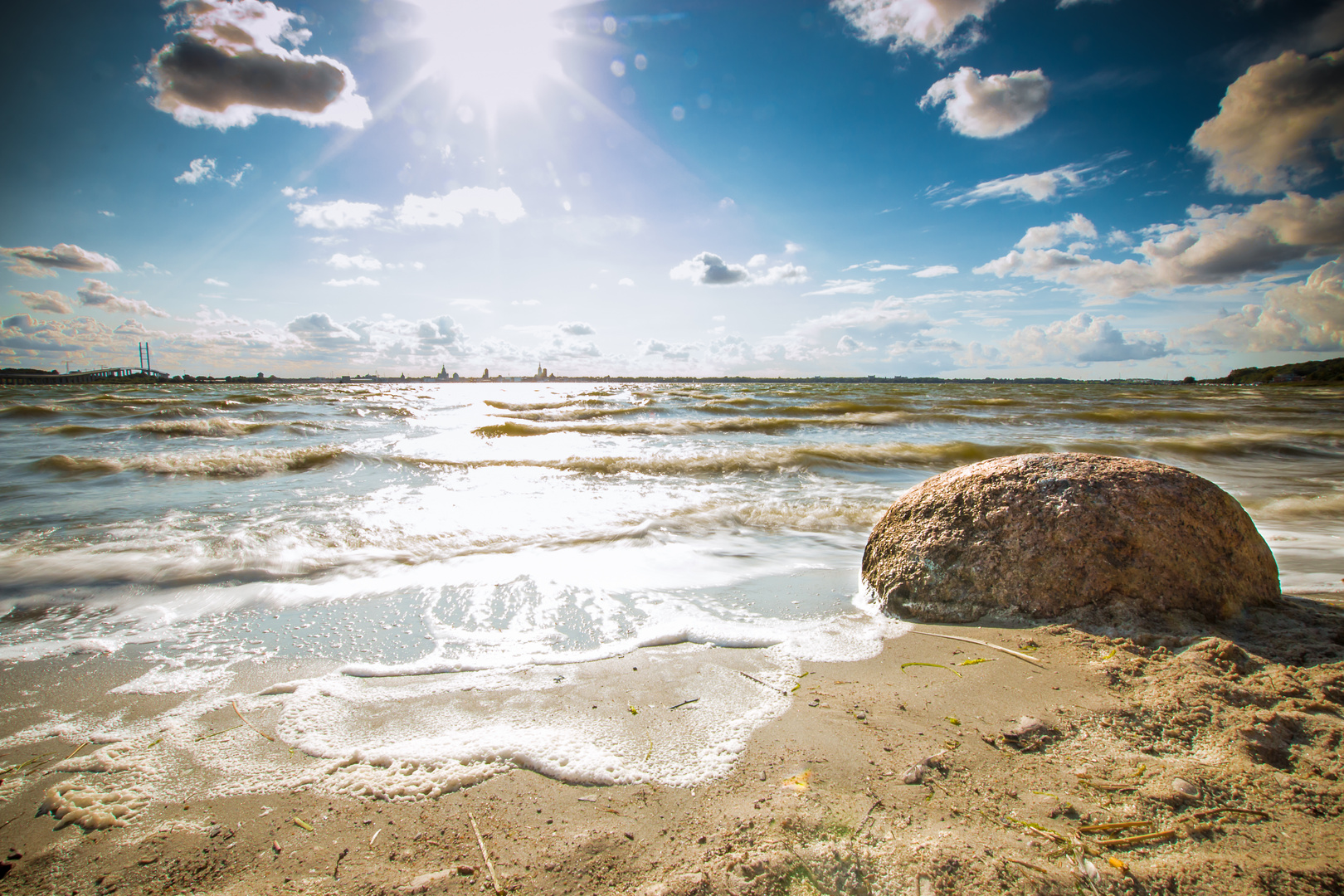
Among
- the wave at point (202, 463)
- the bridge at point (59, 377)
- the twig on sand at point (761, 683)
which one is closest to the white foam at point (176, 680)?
the twig on sand at point (761, 683)

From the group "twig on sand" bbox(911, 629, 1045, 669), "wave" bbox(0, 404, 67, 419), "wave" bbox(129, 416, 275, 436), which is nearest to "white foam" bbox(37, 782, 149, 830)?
"twig on sand" bbox(911, 629, 1045, 669)

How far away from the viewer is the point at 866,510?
5.43 m

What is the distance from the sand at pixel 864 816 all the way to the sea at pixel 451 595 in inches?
5.3

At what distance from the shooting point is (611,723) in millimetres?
1858

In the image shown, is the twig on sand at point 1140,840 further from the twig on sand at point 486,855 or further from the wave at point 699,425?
the wave at point 699,425

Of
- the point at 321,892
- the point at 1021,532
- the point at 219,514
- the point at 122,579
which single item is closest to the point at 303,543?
the point at 122,579

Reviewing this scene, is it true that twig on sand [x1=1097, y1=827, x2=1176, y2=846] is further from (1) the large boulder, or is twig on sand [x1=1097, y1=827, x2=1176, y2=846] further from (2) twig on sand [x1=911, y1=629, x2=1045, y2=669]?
(1) the large boulder

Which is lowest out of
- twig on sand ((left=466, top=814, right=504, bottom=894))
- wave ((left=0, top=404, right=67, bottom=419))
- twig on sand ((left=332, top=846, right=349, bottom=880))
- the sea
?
the sea

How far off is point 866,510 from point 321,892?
16.7 feet

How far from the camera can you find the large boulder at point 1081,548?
257 centimetres

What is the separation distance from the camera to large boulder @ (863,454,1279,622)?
257 centimetres

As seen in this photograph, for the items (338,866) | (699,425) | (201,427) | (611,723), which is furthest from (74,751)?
(699,425)

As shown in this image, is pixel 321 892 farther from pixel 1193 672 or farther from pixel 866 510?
pixel 866 510

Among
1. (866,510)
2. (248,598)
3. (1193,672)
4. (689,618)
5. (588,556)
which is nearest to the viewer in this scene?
(1193,672)
